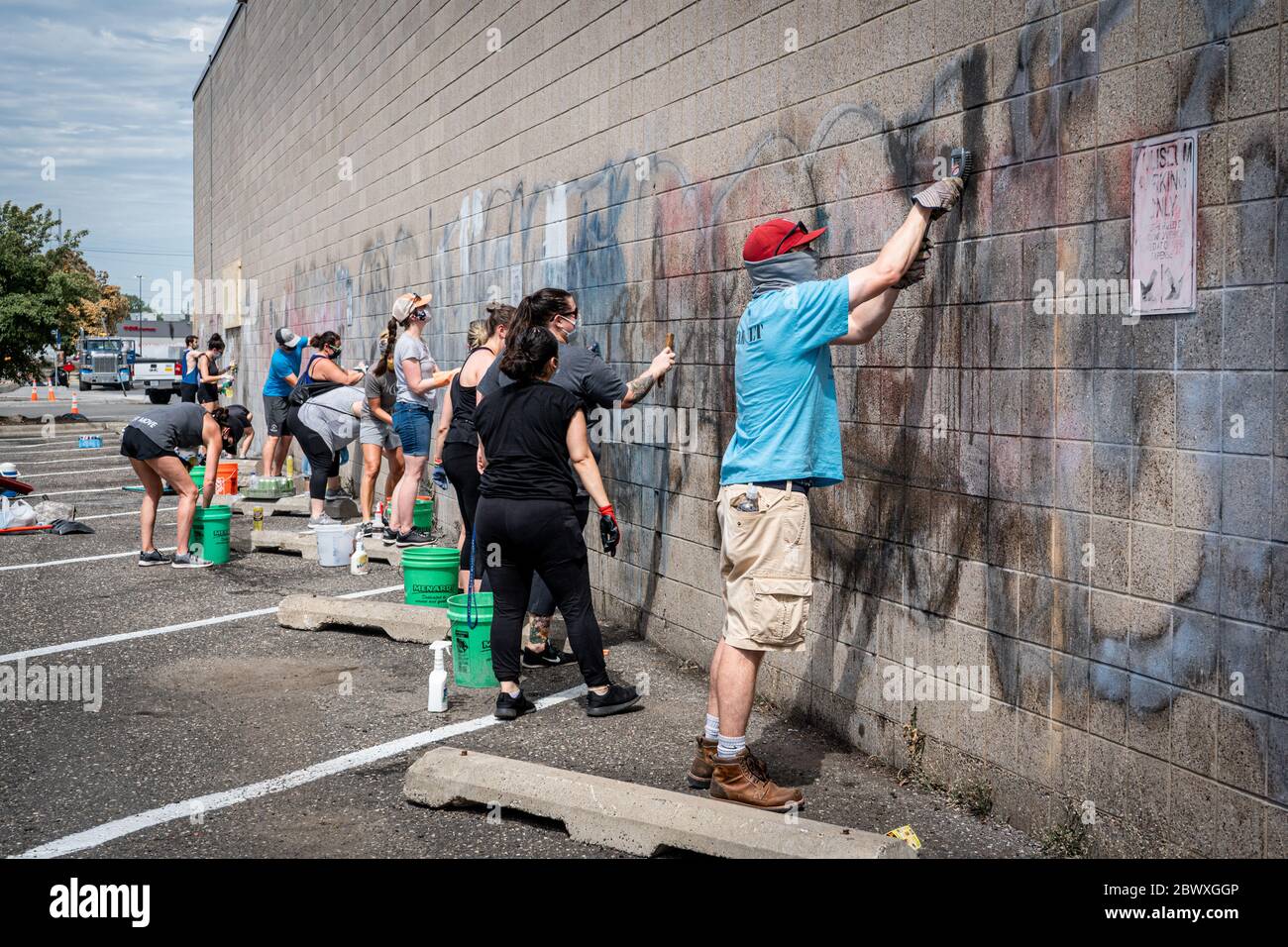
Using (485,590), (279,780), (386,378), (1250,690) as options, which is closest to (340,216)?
(386,378)

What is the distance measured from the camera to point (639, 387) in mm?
6465

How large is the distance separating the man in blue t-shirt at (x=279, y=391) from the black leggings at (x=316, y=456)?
7.12 ft

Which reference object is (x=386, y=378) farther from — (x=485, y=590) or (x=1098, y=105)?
(x=1098, y=105)

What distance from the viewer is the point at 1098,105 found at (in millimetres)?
4039

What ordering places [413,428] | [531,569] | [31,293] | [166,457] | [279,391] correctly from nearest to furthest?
[531,569] → [166,457] → [413,428] → [279,391] → [31,293]

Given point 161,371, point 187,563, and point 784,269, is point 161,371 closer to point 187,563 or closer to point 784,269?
point 187,563

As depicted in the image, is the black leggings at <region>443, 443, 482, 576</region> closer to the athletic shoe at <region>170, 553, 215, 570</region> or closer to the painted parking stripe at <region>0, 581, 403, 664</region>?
the painted parking stripe at <region>0, 581, 403, 664</region>

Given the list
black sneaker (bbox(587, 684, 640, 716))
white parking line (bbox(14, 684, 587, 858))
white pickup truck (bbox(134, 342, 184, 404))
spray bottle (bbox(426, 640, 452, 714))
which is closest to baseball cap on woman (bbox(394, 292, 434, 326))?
spray bottle (bbox(426, 640, 452, 714))

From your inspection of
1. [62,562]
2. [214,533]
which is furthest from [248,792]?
[62,562]

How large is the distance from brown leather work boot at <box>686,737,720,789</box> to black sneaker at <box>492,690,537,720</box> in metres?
1.35

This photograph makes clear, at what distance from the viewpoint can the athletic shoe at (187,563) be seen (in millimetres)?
10148
